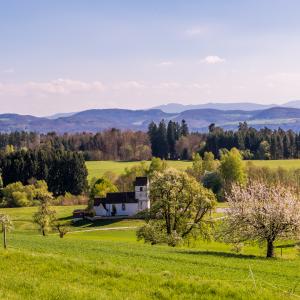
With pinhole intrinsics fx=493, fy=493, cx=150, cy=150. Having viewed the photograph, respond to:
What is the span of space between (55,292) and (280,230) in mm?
24599

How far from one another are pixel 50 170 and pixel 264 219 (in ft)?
383

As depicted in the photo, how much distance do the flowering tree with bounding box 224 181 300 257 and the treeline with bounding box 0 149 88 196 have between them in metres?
107

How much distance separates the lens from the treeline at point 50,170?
14350 centimetres

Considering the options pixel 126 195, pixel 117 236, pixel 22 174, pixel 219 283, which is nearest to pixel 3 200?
pixel 22 174

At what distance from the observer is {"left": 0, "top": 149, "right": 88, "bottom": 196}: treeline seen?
14350 centimetres

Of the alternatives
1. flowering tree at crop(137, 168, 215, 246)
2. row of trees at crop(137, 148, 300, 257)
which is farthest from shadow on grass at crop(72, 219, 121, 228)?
flowering tree at crop(137, 168, 215, 246)

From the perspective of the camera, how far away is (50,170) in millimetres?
147875

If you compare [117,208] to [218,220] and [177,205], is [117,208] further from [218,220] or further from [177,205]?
[177,205]

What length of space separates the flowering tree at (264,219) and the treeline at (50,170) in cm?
10656

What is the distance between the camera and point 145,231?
51.9m

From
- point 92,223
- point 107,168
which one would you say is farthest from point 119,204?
point 107,168

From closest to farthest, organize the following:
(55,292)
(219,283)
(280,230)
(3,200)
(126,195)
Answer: (55,292) → (219,283) → (280,230) → (126,195) → (3,200)

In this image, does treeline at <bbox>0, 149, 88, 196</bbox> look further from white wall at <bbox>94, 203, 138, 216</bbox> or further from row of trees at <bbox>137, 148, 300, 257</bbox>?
row of trees at <bbox>137, 148, 300, 257</bbox>

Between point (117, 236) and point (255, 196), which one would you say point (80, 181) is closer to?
point (117, 236)
